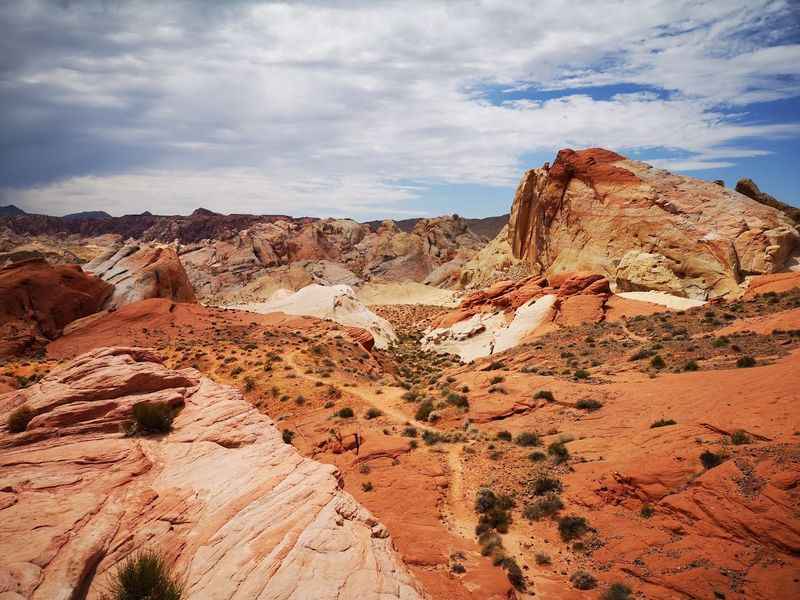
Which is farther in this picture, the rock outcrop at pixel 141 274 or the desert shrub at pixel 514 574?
the rock outcrop at pixel 141 274

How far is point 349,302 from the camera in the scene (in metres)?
43.8

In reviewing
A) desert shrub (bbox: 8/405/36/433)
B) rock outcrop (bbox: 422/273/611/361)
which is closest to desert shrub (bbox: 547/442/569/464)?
desert shrub (bbox: 8/405/36/433)

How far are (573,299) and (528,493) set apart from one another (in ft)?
78.6

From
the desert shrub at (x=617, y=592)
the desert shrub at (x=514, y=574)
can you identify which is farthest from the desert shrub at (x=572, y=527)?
the desert shrub at (x=617, y=592)

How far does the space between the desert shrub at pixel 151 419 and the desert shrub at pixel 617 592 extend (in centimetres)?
1001

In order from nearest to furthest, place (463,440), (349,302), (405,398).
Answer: (463,440), (405,398), (349,302)

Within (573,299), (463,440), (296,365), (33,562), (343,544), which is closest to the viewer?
(33,562)

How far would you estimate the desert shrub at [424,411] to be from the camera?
18219 mm

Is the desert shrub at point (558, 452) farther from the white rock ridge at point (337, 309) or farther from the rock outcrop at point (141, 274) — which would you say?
the rock outcrop at point (141, 274)

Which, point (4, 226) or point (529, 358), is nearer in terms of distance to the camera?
point (529, 358)

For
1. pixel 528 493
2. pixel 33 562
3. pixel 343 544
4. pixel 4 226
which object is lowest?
pixel 528 493

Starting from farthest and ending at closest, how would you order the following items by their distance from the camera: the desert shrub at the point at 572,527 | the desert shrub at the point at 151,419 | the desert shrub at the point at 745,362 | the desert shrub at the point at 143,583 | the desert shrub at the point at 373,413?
1. the desert shrub at the point at 373,413
2. the desert shrub at the point at 745,362
3. the desert shrub at the point at 572,527
4. the desert shrub at the point at 151,419
5. the desert shrub at the point at 143,583

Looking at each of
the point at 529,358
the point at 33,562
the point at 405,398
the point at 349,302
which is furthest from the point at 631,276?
the point at 33,562

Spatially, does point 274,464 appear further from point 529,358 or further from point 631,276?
point 631,276
